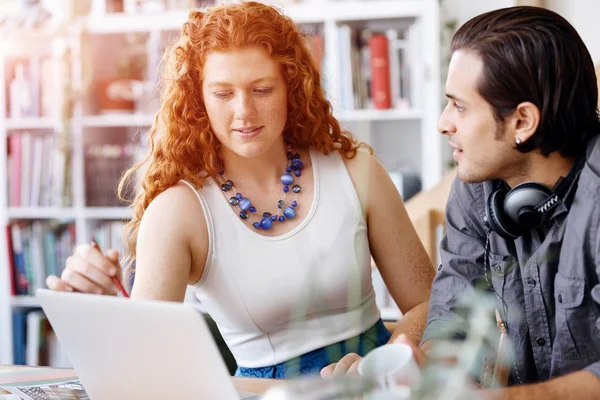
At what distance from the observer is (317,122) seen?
1.65m

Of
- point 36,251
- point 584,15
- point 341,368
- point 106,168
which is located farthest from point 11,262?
point 341,368

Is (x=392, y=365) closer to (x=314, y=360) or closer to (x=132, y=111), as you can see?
(x=314, y=360)

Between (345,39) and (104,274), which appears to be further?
(345,39)

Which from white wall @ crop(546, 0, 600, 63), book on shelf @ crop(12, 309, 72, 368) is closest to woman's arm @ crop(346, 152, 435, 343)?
white wall @ crop(546, 0, 600, 63)

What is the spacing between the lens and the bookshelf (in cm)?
300

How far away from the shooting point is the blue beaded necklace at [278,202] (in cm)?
156

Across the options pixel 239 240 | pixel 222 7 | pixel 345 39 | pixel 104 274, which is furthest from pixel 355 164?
pixel 345 39

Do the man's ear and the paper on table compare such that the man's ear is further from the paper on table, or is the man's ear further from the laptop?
the paper on table

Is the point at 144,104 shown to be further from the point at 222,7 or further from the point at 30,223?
the point at 222,7

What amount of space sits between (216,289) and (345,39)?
5.70 ft

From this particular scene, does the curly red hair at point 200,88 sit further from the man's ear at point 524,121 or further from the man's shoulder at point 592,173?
the man's shoulder at point 592,173

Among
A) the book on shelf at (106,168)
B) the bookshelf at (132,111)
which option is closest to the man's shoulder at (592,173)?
the bookshelf at (132,111)

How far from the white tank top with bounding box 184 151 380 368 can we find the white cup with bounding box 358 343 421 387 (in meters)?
0.56

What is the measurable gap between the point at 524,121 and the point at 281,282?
1.76 feet
